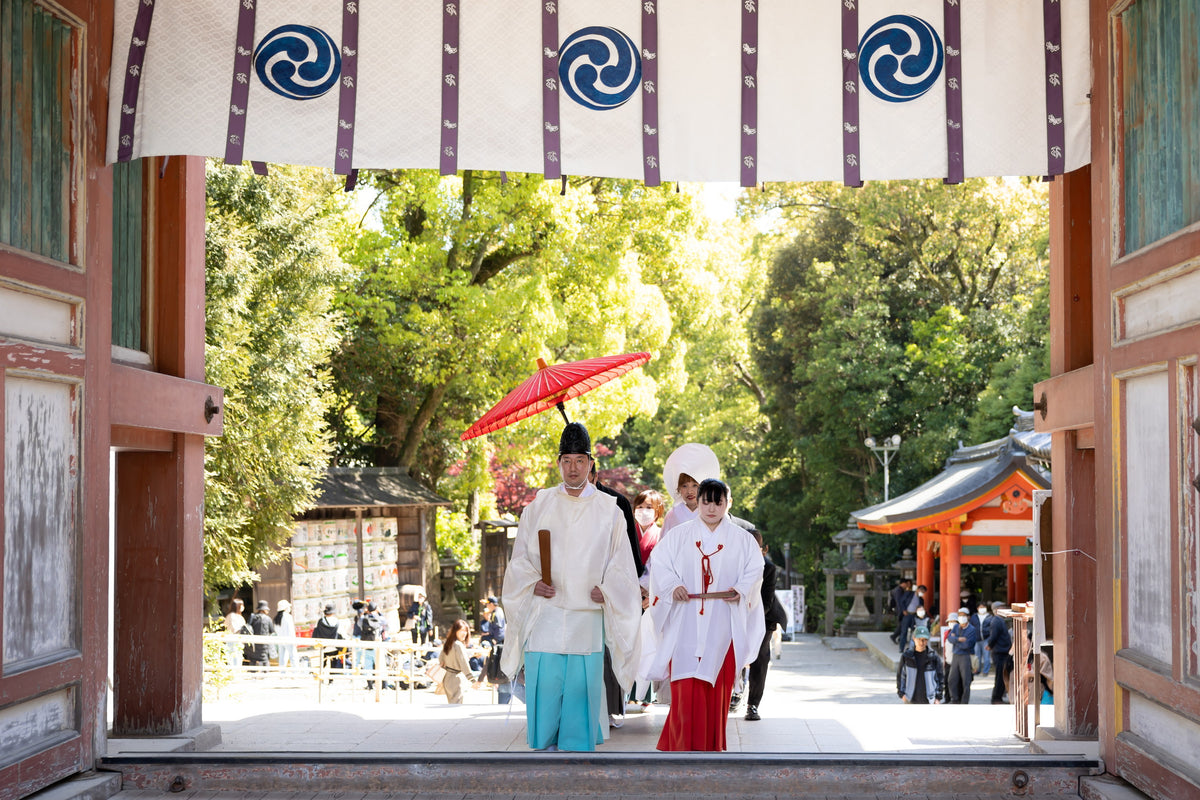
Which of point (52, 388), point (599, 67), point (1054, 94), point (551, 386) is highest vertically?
point (599, 67)

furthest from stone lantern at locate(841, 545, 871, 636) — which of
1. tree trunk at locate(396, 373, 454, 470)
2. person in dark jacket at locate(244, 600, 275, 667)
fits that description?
person in dark jacket at locate(244, 600, 275, 667)

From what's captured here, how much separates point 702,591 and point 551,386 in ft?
6.17

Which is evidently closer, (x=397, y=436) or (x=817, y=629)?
(x=397, y=436)

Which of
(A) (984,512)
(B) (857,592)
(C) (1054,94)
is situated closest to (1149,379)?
(C) (1054,94)

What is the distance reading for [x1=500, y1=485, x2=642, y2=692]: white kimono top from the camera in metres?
5.89

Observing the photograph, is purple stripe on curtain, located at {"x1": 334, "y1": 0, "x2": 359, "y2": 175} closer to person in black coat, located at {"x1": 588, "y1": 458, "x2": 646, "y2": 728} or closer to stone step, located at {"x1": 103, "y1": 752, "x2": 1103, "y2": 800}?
person in black coat, located at {"x1": 588, "y1": 458, "x2": 646, "y2": 728}

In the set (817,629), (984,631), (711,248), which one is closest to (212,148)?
(984,631)

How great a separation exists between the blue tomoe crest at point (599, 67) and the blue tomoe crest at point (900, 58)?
3.66 feet

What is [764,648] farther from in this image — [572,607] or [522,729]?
[572,607]

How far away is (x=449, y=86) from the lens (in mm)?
5754

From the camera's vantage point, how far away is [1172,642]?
445 cm

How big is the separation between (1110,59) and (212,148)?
4064mm

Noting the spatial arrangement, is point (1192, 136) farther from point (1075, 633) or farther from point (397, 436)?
point (397, 436)

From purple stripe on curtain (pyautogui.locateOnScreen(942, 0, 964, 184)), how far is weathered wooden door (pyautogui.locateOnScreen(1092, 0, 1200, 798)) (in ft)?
1.99
